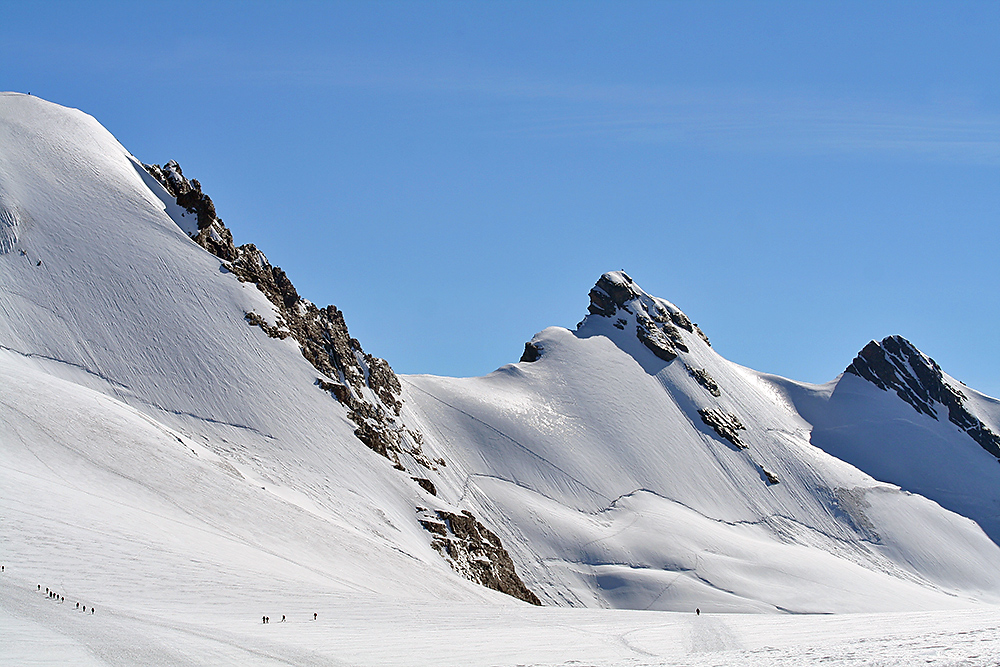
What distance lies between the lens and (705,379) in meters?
94.2

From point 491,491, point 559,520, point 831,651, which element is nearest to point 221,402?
point 491,491

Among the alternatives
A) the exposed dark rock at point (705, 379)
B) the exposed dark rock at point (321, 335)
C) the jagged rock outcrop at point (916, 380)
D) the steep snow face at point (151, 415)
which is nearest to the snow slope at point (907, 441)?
the jagged rock outcrop at point (916, 380)

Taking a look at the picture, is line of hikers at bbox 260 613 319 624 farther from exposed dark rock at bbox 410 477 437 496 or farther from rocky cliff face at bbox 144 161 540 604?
exposed dark rock at bbox 410 477 437 496

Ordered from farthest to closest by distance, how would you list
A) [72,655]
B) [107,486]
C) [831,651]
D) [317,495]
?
[317,495] → [107,486] → [831,651] → [72,655]

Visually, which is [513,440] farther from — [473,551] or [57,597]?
[57,597]

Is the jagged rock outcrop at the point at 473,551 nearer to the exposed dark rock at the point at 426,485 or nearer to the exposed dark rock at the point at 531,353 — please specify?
the exposed dark rock at the point at 426,485

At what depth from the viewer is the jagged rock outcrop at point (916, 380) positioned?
4021 inches

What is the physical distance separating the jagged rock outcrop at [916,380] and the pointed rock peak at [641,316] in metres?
24.1

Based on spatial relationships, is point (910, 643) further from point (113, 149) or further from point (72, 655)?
point (113, 149)

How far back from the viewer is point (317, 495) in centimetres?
4588

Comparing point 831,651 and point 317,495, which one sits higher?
point 831,651

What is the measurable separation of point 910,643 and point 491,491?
150 feet

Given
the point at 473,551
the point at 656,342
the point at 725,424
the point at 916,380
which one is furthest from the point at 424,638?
the point at 916,380

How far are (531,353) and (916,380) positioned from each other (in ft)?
176
